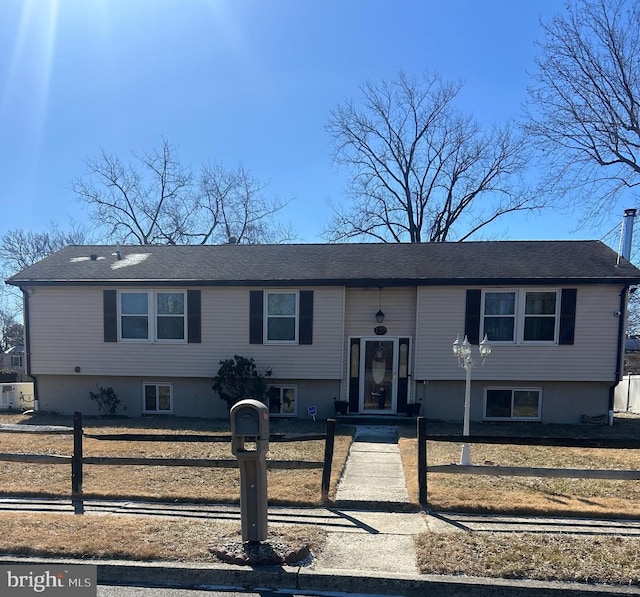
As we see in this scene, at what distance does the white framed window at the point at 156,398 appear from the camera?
11.9 meters

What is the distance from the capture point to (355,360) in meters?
11.3

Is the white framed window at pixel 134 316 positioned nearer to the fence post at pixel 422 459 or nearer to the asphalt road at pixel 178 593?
the fence post at pixel 422 459

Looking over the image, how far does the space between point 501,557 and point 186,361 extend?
9387 mm

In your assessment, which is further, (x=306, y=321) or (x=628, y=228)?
(x=628, y=228)

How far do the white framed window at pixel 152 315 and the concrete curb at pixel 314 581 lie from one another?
8.30 m

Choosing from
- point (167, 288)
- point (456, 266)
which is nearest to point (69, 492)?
point (167, 288)

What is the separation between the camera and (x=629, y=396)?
14.8 metres

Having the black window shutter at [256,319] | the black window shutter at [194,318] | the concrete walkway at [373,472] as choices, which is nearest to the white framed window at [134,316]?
the black window shutter at [194,318]

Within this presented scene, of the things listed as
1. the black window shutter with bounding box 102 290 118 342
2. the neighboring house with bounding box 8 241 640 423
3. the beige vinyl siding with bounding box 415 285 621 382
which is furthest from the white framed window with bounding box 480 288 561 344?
the black window shutter with bounding box 102 290 118 342

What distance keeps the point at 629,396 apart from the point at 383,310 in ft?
32.8

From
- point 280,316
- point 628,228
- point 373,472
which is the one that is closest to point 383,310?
point 280,316

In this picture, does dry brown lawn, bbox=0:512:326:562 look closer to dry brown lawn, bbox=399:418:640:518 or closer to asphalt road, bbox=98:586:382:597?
asphalt road, bbox=98:586:382:597

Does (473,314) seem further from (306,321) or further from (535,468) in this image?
(535,468)

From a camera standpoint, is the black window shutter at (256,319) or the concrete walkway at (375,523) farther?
the black window shutter at (256,319)
